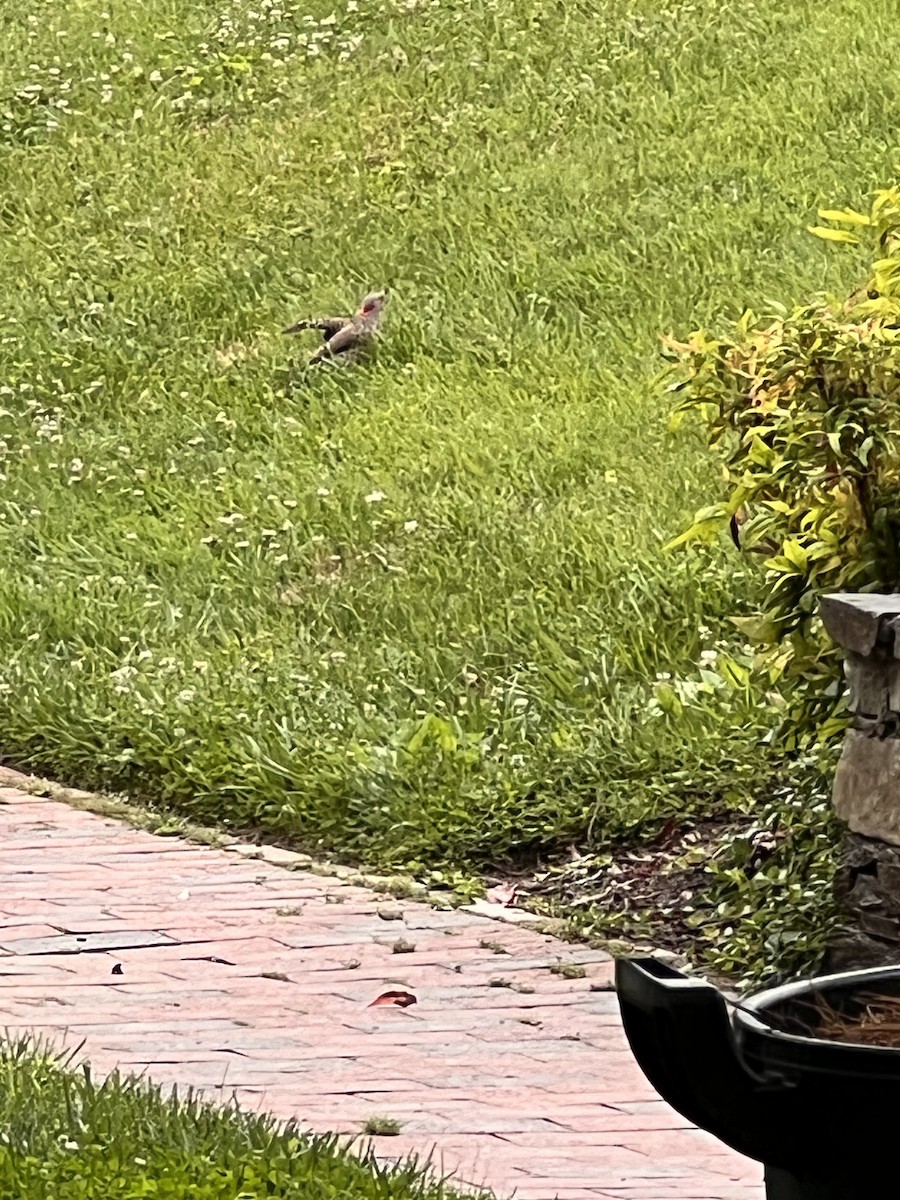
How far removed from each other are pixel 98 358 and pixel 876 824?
25.0 feet

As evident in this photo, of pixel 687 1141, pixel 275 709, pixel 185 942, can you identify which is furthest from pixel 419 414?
pixel 687 1141

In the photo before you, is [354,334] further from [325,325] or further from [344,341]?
[325,325]

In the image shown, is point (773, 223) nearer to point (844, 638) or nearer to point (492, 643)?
point (492, 643)

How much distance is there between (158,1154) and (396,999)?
1378 mm

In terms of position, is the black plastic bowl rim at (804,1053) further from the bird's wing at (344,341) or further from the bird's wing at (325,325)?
the bird's wing at (325,325)

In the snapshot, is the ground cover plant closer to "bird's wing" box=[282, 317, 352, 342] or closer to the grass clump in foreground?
"bird's wing" box=[282, 317, 352, 342]

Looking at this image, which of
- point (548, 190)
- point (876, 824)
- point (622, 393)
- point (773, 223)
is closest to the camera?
point (876, 824)

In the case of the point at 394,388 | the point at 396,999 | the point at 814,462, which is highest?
the point at 814,462

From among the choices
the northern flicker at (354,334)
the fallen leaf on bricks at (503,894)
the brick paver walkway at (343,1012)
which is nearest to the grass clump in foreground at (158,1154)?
the brick paver walkway at (343,1012)

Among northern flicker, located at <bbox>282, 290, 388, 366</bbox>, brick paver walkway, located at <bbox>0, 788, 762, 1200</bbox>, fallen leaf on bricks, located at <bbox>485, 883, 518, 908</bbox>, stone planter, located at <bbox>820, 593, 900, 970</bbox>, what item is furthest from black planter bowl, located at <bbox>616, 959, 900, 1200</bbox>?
northern flicker, located at <bbox>282, 290, 388, 366</bbox>

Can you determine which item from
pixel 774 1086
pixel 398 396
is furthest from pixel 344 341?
pixel 774 1086

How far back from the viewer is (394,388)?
36.3ft

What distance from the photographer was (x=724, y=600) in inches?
312

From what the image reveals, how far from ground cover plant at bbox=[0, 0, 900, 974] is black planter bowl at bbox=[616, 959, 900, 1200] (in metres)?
3.91
